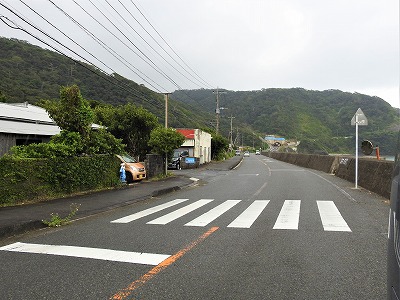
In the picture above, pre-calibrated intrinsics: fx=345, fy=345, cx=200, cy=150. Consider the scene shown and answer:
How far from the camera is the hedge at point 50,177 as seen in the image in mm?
10172

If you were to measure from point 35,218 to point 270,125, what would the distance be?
112901 millimetres

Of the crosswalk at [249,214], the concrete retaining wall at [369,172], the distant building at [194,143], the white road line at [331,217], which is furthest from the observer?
the distant building at [194,143]

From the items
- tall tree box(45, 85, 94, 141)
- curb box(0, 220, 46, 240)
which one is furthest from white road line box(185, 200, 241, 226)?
tall tree box(45, 85, 94, 141)

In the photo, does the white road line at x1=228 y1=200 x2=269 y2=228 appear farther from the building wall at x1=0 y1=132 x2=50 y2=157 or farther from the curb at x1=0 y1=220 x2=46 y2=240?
the building wall at x1=0 y1=132 x2=50 y2=157

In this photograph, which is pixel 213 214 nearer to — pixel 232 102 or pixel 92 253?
pixel 92 253

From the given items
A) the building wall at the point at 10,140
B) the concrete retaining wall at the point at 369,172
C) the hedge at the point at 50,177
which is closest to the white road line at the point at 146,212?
the hedge at the point at 50,177

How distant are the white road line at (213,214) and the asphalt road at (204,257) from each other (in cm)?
3

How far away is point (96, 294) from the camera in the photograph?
12.8 ft

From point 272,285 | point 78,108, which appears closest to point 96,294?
point 272,285

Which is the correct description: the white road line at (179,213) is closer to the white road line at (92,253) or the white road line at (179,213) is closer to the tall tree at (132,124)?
the white road line at (92,253)

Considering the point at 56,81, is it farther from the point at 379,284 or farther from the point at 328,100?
the point at 328,100

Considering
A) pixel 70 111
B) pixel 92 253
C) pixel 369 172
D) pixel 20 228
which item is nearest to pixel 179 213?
pixel 20 228

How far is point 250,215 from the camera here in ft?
29.6

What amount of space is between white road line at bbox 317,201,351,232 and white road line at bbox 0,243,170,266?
3989 mm
